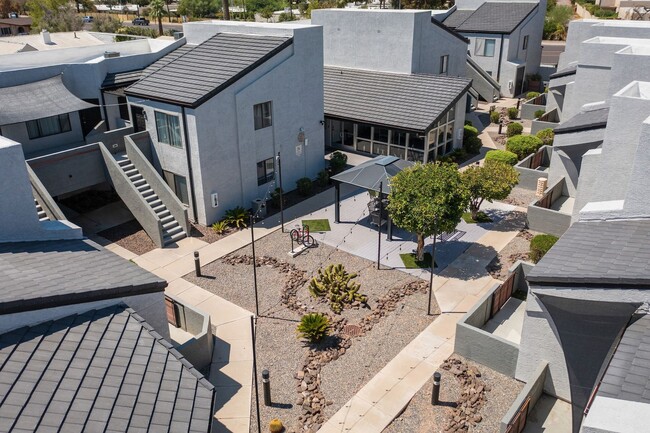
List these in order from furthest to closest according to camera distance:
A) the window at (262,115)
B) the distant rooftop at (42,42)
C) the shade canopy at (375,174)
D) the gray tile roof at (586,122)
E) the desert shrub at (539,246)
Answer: the distant rooftop at (42,42) < the window at (262,115) < the shade canopy at (375,174) < the gray tile roof at (586,122) < the desert shrub at (539,246)

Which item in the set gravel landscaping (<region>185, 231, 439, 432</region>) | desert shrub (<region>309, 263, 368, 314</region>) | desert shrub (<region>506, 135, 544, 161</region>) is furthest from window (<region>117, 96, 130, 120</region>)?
desert shrub (<region>506, 135, 544, 161</region>)

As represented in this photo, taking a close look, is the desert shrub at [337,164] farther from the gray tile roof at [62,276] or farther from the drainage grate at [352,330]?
the gray tile roof at [62,276]

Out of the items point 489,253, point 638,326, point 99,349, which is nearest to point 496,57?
point 489,253

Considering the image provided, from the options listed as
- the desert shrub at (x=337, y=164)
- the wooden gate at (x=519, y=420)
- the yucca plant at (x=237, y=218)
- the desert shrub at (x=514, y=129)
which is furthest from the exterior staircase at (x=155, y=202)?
the desert shrub at (x=514, y=129)

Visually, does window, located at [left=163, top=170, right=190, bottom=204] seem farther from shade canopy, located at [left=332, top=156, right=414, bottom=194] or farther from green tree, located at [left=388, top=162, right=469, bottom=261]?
green tree, located at [left=388, top=162, right=469, bottom=261]

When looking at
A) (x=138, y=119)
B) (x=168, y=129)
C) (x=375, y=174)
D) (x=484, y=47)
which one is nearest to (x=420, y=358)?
(x=375, y=174)

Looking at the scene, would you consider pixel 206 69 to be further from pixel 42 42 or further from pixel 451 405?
pixel 42 42
